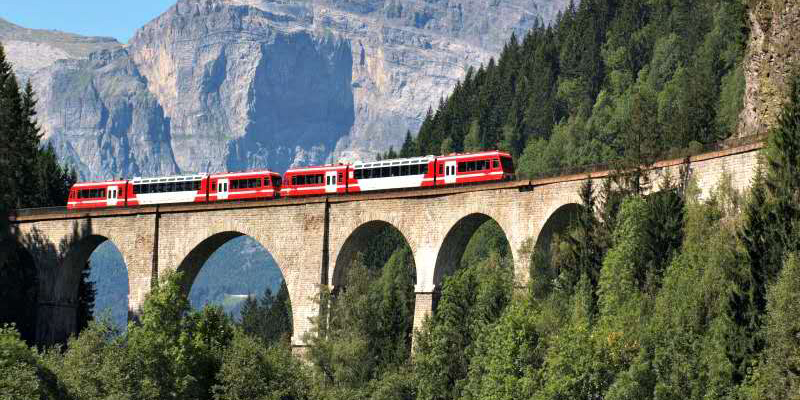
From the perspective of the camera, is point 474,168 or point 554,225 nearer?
point 554,225

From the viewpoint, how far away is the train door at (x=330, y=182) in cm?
10025

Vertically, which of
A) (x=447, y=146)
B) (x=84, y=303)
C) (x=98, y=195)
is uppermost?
(x=447, y=146)

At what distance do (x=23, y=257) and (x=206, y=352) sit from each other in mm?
37383

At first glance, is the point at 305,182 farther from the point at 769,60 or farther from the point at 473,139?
the point at 473,139

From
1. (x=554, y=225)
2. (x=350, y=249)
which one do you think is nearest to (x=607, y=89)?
(x=350, y=249)

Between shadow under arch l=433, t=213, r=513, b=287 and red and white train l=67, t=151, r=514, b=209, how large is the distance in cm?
303

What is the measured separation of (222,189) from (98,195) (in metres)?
11.2

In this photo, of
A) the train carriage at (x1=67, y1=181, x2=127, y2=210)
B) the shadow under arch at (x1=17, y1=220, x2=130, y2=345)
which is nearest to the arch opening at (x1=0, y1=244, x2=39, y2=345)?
the shadow under arch at (x1=17, y1=220, x2=130, y2=345)

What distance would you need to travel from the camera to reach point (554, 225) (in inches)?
3452

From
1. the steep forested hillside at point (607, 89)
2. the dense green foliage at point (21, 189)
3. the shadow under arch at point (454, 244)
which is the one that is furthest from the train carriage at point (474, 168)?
the dense green foliage at point (21, 189)

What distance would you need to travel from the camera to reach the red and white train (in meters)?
94.1

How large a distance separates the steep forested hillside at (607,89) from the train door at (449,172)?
3058 cm

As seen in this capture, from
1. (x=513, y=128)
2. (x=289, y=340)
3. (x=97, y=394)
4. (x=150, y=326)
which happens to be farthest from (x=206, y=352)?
(x=513, y=128)

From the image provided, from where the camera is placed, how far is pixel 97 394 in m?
72.9
